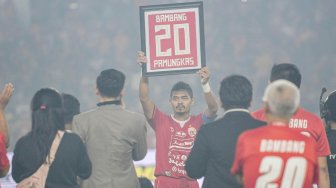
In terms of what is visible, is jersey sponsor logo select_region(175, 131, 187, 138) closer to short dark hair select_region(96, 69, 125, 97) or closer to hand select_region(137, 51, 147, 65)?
hand select_region(137, 51, 147, 65)

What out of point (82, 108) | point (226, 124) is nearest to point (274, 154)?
point (226, 124)

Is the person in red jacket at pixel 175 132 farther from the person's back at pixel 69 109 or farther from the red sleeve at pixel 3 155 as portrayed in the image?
the red sleeve at pixel 3 155

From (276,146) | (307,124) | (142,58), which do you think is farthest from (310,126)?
(142,58)

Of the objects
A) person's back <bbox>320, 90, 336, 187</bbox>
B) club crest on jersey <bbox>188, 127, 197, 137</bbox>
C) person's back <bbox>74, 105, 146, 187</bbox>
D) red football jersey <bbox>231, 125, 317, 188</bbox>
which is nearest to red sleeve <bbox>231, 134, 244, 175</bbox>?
red football jersey <bbox>231, 125, 317, 188</bbox>

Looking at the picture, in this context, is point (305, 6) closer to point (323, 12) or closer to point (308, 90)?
point (323, 12)

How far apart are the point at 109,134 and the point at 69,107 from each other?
0.51 metres

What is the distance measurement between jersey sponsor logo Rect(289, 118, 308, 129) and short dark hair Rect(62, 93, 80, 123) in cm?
195

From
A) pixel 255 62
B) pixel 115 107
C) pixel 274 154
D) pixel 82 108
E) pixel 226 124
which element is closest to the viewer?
pixel 274 154

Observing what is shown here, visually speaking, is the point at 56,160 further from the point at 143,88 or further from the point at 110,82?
the point at 143,88

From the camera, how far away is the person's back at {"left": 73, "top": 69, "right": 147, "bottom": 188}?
5.84 metres

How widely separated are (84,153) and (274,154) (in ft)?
5.48

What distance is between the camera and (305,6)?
57.8 feet

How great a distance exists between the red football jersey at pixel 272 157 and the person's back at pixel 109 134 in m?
1.95

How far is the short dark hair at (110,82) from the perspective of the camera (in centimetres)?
585
